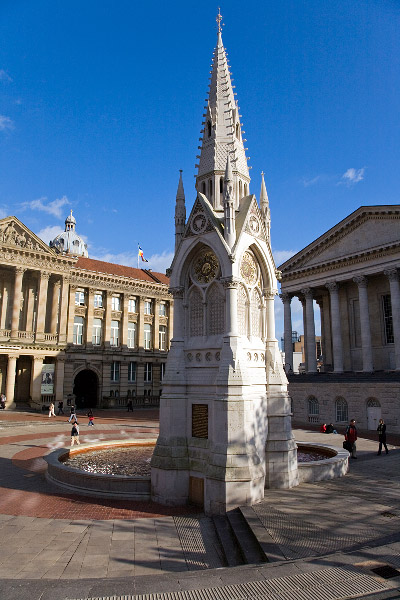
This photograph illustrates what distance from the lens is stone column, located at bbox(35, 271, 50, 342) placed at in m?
48.6

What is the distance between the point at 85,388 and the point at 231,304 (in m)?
48.5

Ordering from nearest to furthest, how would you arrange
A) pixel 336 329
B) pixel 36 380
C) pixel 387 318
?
pixel 387 318
pixel 336 329
pixel 36 380

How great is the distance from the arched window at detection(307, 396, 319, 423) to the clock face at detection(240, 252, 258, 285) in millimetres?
30374

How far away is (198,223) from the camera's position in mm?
14711

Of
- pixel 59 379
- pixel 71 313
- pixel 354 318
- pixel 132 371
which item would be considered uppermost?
pixel 71 313

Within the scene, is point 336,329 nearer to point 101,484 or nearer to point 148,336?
point 148,336

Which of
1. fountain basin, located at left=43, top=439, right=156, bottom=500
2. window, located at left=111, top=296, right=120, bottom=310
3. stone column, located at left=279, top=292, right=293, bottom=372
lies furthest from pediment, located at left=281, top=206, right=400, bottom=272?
fountain basin, located at left=43, top=439, right=156, bottom=500

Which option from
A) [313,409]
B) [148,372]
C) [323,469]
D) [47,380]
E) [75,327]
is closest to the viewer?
[323,469]

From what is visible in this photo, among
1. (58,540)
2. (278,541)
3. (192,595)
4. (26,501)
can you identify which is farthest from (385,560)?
(26,501)

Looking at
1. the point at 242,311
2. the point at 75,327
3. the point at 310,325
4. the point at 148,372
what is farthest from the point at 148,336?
the point at 242,311

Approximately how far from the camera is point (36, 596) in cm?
691

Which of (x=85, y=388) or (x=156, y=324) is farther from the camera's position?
(x=156, y=324)

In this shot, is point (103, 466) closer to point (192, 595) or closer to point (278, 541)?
point (278, 541)

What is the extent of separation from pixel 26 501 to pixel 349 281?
39125mm
